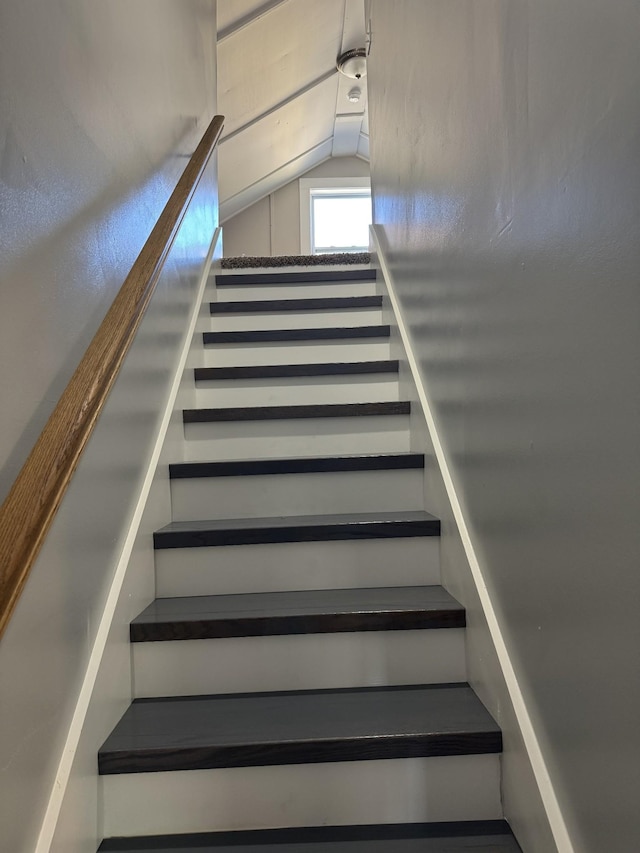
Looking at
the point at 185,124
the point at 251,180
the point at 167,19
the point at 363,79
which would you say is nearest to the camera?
the point at 167,19

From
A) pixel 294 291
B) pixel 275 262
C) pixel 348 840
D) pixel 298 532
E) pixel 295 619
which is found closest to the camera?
pixel 348 840

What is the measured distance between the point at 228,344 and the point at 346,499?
101 centimetres

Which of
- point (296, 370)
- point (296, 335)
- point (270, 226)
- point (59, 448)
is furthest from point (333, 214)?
point (59, 448)

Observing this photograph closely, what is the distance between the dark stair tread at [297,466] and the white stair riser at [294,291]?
52.7 inches

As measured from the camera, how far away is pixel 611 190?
72 centimetres

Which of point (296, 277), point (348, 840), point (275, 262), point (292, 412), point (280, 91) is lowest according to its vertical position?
point (348, 840)

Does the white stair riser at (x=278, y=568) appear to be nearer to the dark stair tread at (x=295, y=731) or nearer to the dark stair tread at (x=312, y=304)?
the dark stair tread at (x=295, y=731)

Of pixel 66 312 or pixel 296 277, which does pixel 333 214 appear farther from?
pixel 66 312

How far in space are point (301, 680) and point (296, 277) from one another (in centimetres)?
202

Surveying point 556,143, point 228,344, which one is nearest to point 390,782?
point 556,143

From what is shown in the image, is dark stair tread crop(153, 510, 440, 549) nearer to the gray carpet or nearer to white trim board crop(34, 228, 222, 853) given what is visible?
white trim board crop(34, 228, 222, 853)

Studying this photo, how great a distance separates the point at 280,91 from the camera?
4.40 meters

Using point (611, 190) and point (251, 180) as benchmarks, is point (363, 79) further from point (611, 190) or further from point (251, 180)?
point (611, 190)

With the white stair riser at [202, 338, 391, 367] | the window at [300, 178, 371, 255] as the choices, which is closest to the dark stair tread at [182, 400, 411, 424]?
the white stair riser at [202, 338, 391, 367]
